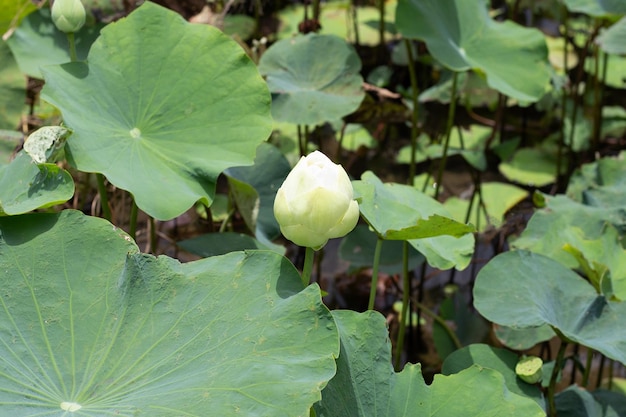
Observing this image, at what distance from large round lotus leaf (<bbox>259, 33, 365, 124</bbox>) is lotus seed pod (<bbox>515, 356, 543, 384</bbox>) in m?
0.82

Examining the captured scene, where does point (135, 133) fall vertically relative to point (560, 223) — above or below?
above

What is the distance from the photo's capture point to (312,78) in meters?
2.12

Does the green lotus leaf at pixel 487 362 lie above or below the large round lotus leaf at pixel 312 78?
below

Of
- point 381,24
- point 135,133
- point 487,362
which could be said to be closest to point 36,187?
point 135,133

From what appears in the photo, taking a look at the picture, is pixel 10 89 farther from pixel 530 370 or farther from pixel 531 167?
pixel 531 167

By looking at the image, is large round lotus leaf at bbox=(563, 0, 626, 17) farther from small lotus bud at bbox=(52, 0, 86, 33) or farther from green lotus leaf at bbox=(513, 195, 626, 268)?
small lotus bud at bbox=(52, 0, 86, 33)

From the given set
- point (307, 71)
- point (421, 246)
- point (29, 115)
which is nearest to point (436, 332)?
point (421, 246)

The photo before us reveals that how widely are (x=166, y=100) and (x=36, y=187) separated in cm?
36

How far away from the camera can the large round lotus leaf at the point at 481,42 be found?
2107mm

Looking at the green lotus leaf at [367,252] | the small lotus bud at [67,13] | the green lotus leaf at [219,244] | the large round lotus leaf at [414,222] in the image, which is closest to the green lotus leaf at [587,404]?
the large round lotus leaf at [414,222]

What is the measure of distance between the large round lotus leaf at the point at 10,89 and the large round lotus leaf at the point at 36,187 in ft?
2.15

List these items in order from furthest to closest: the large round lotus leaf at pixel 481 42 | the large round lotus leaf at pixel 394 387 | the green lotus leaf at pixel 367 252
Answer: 1. the large round lotus leaf at pixel 481 42
2. the green lotus leaf at pixel 367 252
3. the large round lotus leaf at pixel 394 387

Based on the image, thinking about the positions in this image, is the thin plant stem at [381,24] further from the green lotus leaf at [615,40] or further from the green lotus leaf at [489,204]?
the green lotus leaf at [615,40]

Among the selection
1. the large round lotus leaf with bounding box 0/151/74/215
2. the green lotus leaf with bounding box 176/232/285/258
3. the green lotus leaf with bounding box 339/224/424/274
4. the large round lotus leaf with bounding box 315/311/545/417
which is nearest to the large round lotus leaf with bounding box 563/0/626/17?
the green lotus leaf with bounding box 339/224/424/274
